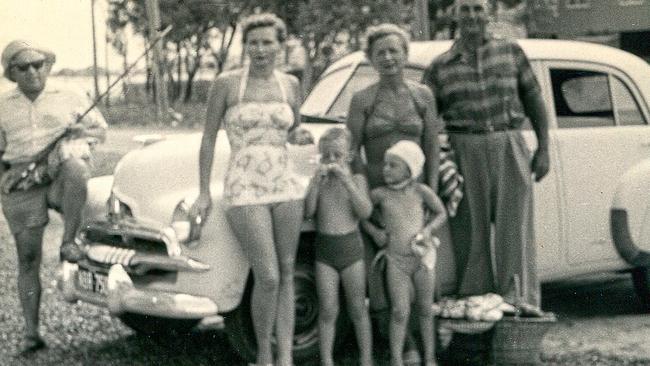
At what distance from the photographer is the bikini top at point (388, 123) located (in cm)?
Result: 667

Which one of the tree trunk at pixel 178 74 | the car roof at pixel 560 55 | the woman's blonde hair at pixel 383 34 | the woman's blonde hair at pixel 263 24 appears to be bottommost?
the tree trunk at pixel 178 74

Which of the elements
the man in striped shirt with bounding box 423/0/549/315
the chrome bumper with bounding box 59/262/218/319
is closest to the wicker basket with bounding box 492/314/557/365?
the man in striped shirt with bounding box 423/0/549/315

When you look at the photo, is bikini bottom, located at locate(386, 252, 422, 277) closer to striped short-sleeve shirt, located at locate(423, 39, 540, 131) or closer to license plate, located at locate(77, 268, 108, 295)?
striped short-sleeve shirt, located at locate(423, 39, 540, 131)

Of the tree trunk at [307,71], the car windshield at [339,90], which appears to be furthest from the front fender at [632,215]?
the tree trunk at [307,71]

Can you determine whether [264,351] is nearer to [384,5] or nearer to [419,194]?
[419,194]

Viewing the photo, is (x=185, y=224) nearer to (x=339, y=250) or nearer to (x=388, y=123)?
(x=339, y=250)

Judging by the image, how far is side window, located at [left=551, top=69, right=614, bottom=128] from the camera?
26.2 ft

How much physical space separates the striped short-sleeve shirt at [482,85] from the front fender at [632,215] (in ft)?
3.93

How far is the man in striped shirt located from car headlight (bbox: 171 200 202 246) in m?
1.45

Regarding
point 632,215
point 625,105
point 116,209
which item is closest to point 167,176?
point 116,209

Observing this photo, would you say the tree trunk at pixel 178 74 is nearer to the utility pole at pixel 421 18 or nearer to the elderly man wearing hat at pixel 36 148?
the utility pole at pixel 421 18

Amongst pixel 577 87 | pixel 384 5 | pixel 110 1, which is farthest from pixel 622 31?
pixel 577 87

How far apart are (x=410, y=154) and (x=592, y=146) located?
1791mm

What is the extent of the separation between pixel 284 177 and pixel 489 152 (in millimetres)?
1240
